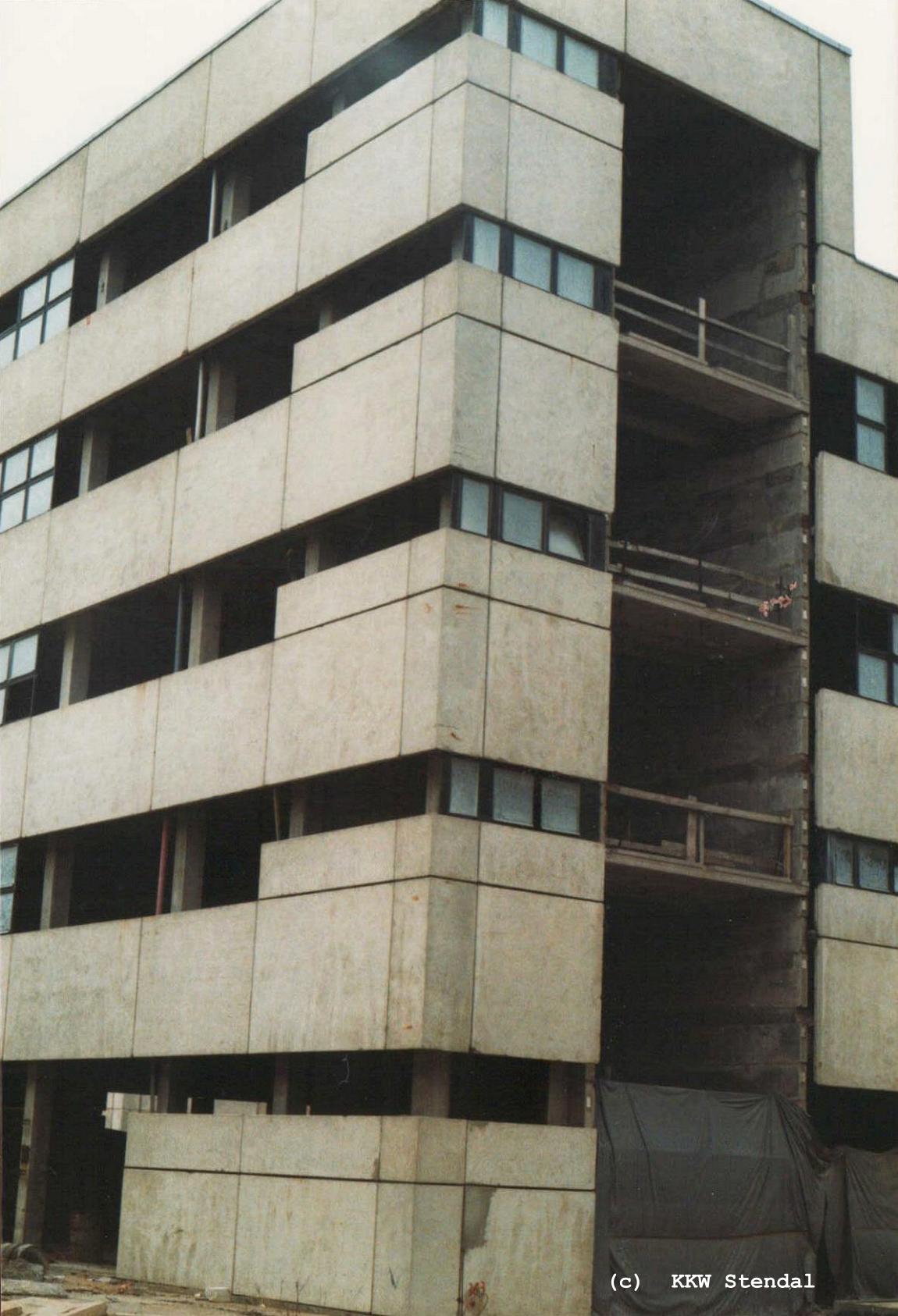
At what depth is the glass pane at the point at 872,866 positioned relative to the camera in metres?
27.1

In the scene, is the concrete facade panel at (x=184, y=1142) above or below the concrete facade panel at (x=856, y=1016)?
below

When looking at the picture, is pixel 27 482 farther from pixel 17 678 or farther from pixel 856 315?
pixel 856 315

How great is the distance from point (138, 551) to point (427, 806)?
977 centimetres

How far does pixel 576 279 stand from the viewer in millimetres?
25719

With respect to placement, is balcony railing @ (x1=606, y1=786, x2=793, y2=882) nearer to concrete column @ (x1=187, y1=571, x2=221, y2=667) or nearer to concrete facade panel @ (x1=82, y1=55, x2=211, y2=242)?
concrete column @ (x1=187, y1=571, x2=221, y2=667)

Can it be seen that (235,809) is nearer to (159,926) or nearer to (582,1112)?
(159,926)

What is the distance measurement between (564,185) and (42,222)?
14.0m

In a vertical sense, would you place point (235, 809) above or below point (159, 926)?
above

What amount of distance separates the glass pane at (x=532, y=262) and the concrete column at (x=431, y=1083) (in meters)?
11.1

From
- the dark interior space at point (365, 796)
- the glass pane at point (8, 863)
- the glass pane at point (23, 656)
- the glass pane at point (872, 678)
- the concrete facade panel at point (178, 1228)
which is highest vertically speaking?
the glass pane at point (23, 656)

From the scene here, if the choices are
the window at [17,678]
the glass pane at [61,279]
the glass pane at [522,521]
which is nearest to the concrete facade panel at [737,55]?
the glass pane at [522,521]

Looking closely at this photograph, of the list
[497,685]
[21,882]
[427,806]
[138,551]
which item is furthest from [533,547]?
[21,882]

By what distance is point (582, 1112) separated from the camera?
23.0 metres

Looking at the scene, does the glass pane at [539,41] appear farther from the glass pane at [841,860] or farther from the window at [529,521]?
the glass pane at [841,860]
